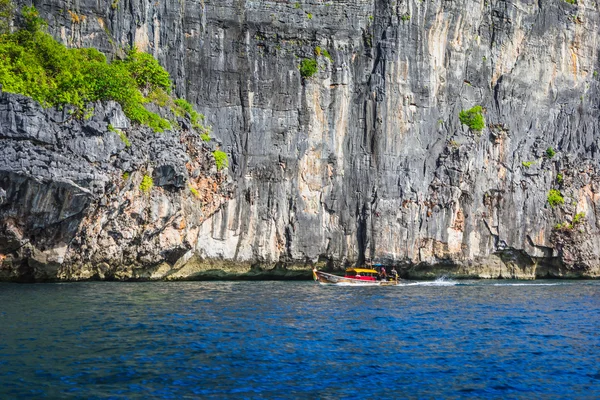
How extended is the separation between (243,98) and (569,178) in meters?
24.9

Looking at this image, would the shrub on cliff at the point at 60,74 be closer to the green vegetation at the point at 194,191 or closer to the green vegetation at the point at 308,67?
the green vegetation at the point at 194,191

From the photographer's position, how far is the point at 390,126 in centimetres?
4359

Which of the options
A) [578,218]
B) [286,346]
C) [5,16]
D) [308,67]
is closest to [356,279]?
[308,67]

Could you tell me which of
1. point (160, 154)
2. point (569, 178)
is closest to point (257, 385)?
point (160, 154)

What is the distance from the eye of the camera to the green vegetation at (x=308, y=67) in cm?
4275

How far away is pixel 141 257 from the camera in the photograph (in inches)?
1399

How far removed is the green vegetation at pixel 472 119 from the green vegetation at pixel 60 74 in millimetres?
21133

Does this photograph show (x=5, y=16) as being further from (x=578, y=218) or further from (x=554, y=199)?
(x=578, y=218)

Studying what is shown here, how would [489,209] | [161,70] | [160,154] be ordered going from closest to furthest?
1. [160,154]
2. [161,70]
3. [489,209]

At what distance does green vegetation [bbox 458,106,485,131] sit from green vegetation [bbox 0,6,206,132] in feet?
69.3

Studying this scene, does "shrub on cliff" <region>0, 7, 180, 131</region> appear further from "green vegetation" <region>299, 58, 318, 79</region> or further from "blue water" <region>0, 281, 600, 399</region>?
"green vegetation" <region>299, 58, 318, 79</region>

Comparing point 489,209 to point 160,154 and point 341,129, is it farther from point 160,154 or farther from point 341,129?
point 160,154

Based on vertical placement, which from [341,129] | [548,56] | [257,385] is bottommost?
[257,385]

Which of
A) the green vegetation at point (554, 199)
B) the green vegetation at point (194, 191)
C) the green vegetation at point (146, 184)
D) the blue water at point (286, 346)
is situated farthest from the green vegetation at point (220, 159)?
the green vegetation at point (554, 199)
